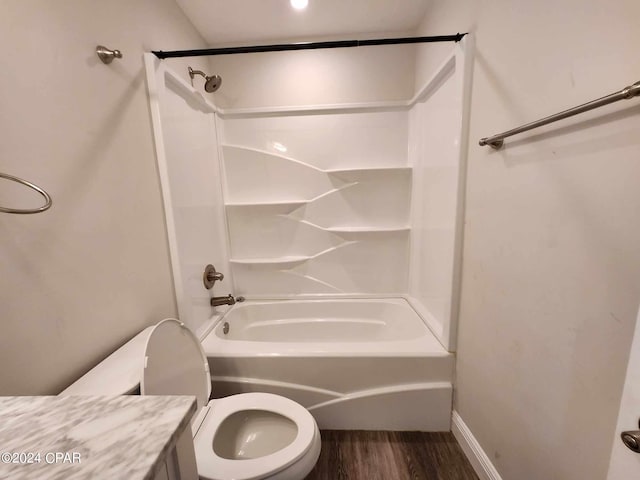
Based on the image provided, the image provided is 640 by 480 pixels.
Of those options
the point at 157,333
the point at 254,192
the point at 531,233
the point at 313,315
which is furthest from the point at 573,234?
the point at 254,192

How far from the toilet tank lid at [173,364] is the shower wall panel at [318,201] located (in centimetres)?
112

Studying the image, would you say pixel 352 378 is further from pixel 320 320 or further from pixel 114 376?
pixel 114 376

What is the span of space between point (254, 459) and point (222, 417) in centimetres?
29

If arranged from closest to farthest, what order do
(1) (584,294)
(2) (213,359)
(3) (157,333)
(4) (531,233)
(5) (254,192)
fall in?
(1) (584,294) → (4) (531,233) → (3) (157,333) → (2) (213,359) → (5) (254,192)

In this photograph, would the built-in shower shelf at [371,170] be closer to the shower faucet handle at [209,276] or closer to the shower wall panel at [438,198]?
the shower wall panel at [438,198]

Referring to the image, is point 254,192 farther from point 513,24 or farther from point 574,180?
point 574,180

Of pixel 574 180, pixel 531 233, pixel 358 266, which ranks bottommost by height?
pixel 358 266

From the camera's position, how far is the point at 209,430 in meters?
1.10

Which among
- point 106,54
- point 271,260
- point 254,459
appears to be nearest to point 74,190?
point 106,54

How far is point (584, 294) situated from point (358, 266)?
162 centimetres

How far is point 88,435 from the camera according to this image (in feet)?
1.36

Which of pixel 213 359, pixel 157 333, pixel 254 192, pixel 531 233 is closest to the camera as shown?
pixel 531 233

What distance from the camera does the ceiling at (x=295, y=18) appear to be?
5.41 ft

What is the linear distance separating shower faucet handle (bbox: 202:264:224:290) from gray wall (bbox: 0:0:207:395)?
468 mm
